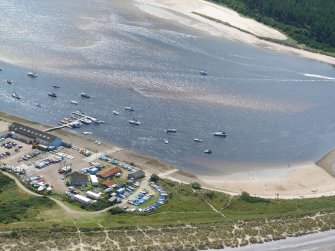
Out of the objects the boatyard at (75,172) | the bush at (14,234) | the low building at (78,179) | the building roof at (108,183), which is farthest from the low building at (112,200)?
the bush at (14,234)

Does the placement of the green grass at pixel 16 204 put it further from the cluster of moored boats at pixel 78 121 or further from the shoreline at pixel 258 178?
the cluster of moored boats at pixel 78 121

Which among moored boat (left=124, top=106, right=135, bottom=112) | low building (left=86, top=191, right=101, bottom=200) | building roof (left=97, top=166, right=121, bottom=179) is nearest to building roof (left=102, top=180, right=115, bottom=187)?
building roof (left=97, top=166, right=121, bottom=179)

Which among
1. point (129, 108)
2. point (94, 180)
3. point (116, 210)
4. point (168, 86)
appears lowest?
point (129, 108)

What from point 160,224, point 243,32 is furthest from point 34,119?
point 243,32

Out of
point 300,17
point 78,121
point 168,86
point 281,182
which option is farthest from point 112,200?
point 300,17

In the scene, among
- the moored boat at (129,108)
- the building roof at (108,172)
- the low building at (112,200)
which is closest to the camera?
the low building at (112,200)

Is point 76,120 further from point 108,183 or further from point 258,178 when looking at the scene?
point 258,178
